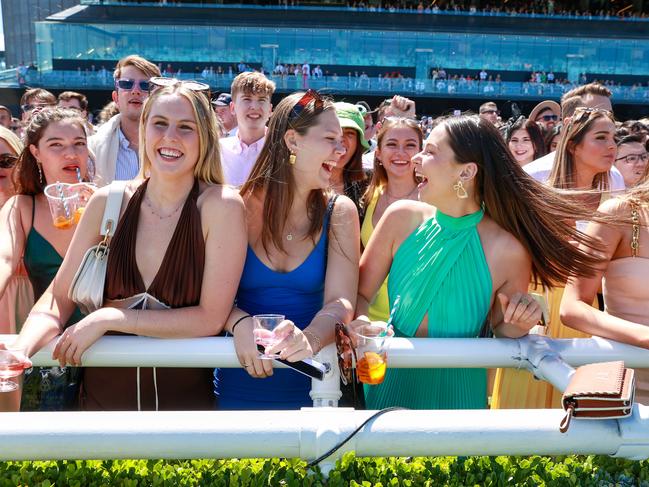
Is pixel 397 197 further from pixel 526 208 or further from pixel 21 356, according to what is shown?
pixel 21 356

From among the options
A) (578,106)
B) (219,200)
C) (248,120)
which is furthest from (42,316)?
(578,106)

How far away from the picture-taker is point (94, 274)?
245cm

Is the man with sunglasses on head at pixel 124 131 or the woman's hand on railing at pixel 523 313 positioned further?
the man with sunglasses on head at pixel 124 131

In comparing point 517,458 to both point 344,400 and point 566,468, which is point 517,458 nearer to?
point 566,468

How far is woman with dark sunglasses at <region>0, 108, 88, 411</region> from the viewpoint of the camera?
281 cm

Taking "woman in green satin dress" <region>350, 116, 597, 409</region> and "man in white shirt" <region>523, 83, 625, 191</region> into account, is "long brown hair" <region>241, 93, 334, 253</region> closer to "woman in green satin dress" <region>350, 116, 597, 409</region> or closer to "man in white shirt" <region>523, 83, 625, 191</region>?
"woman in green satin dress" <region>350, 116, 597, 409</region>

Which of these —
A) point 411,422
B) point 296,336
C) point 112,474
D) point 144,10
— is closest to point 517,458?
point 411,422

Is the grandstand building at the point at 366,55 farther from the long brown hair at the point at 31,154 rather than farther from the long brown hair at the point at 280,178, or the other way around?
the long brown hair at the point at 280,178

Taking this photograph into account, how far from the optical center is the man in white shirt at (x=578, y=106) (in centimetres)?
493

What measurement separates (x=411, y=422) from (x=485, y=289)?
43.7 inches

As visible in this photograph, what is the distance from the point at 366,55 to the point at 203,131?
33.1 m

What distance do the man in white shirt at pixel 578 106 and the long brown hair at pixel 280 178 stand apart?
8.19 ft

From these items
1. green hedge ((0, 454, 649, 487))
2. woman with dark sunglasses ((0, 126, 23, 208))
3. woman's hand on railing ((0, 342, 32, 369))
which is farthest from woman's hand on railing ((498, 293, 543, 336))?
woman with dark sunglasses ((0, 126, 23, 208))

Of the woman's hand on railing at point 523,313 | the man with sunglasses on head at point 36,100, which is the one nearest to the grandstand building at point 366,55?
the man with sunglasses on head at point 36,100
